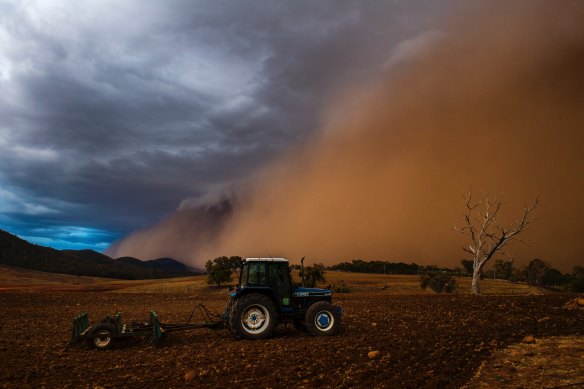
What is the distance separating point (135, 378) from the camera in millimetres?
9359

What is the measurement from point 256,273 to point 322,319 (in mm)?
2967

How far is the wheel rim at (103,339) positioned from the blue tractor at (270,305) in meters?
3.86

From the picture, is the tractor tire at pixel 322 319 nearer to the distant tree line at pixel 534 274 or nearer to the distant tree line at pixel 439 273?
the distant tree line at pixel 439 273

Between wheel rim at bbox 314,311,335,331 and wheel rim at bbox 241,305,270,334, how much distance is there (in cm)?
188

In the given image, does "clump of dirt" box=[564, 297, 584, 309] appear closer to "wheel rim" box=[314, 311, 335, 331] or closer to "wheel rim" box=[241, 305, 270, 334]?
"wheel rim" box=[314, 311, 335, 331]

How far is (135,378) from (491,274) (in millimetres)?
140951

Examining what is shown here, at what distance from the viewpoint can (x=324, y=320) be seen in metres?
14.6

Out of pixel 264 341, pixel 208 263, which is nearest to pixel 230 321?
pixel 264 341

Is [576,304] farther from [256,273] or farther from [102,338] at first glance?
[102,338]

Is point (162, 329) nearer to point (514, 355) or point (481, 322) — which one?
point (514, 355)

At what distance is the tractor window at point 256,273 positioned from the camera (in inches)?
563

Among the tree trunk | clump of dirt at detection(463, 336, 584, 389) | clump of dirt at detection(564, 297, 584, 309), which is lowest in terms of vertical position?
clump of dirt at detection(463, 336, 584, 389)

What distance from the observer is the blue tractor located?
13797 mm

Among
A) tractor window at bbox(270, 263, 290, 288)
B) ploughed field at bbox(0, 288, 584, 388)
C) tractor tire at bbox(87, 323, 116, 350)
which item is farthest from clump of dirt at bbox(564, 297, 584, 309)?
tractor tire at bbox(87, 323, 116, 350)
